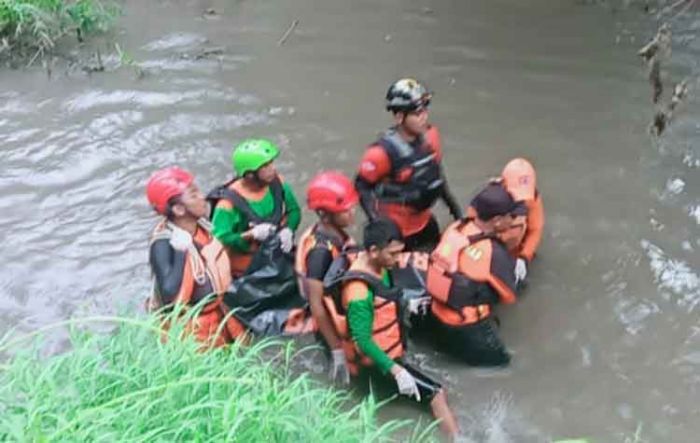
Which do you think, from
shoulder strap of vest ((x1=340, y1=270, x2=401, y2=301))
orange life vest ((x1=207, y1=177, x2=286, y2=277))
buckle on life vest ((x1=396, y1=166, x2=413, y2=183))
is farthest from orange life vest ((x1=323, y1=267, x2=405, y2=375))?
buckle on life vest ((x1=396, y1=166, x2=413, y2=183))

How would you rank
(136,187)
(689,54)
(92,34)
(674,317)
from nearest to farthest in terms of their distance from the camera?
(674,317) < (136,187) < (689,54) < (92,34)

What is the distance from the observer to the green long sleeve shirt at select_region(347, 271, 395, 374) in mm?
4711

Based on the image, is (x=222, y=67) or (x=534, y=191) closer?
(x=534, y=191)

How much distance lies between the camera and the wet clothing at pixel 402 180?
5742 millimetres

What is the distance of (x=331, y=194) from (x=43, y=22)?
17.6 feet

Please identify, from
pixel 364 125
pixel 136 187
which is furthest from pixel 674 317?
pixel 136 187

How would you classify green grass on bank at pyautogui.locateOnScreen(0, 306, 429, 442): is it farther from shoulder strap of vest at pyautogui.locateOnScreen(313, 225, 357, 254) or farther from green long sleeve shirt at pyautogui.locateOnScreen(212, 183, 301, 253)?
green long sleeve shirt at pyautogui.locateOnScreen(212, 183, 301, 253)

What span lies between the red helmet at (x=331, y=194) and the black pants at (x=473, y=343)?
825mm

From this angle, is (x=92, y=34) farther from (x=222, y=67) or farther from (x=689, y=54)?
(x=689, y=54)

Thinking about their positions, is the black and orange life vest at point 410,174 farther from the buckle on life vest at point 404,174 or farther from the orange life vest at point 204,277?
the orange life vest at point 204,277

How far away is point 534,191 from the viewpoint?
18.7 feet

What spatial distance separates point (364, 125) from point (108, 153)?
6.41 feet

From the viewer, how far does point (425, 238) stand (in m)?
6.20

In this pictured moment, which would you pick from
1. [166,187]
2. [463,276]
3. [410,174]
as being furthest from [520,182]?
[166,187]
